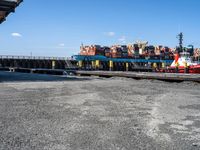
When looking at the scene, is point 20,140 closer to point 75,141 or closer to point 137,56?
point 75,141

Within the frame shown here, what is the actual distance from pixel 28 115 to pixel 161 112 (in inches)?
131

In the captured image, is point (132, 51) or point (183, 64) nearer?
point (183, 64)

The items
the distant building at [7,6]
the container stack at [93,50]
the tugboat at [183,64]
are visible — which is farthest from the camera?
the container stack at [93,50]

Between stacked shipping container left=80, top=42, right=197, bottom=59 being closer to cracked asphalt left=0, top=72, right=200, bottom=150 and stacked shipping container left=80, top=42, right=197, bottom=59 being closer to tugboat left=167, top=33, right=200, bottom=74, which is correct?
tugboat left=167, top=33, right=200, bottom=74

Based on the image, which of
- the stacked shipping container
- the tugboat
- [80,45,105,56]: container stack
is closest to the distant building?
the tugboat

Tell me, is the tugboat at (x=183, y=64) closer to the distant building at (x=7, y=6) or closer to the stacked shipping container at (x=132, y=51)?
the distant building at (x=7, y=6)

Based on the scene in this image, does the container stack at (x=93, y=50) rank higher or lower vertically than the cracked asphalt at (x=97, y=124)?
higher

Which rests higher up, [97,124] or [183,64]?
[183,64]

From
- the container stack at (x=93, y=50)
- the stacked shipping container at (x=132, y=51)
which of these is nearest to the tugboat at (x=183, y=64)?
the stacked shipping container at (x=132, y=51)

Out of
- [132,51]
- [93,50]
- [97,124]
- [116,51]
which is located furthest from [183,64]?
[132,51]

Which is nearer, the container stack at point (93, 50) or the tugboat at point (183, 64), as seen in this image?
the tugboat at point (183, 64)

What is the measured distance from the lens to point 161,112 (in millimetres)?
8945

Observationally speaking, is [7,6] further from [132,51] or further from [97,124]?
[132,51]

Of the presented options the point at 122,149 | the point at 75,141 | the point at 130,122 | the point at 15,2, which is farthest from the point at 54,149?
the point at 15,2
